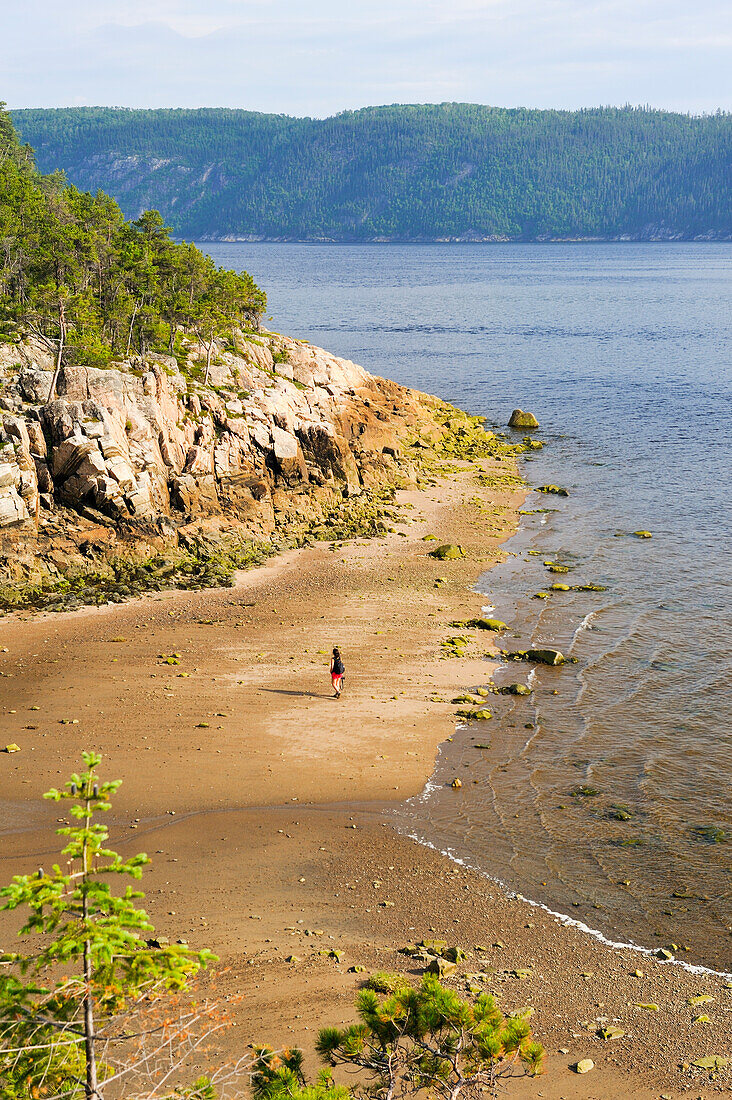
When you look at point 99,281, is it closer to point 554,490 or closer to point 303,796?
point 554,490

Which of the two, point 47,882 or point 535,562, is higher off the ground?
point 47,882

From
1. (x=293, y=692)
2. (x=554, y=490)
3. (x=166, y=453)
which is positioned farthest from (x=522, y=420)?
(x=293, y=692)

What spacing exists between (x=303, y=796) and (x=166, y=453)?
22.6m

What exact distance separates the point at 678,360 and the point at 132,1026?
94419mm

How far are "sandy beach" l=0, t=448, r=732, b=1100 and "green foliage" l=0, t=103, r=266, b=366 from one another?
1589cm

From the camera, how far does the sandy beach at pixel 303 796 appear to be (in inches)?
599

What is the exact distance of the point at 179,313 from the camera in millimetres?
49719

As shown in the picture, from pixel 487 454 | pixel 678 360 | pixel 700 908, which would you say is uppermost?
pixel 678 360

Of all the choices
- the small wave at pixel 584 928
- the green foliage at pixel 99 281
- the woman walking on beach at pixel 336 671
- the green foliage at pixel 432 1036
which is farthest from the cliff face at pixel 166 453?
the green foliage at pixel 432 1036

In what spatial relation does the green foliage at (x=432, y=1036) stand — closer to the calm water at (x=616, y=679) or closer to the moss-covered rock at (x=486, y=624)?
the calm water at (x=616, y=679)

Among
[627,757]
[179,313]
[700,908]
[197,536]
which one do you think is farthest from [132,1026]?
[179,313]

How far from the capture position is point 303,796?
22.6 metres

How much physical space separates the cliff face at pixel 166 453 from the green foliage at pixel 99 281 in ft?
5.37

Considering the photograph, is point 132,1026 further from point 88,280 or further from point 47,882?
point 88,280
